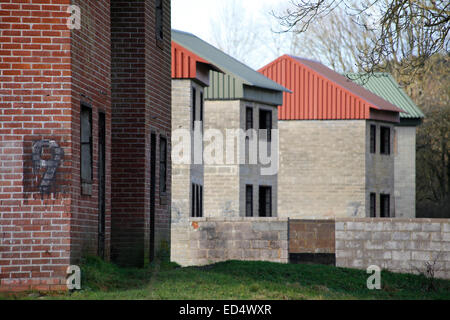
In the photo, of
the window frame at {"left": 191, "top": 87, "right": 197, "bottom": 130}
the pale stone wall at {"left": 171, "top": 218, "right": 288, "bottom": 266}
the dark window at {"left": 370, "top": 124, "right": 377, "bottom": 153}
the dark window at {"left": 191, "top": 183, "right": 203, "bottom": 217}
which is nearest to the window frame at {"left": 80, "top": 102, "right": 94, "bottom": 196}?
the pale stone wall at {"left": 171, "top": 218, "right": 288, "bottom": 266}

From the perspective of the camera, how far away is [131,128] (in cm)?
1747

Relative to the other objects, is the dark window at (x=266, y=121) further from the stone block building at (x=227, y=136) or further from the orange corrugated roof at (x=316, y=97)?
the orange corrugated roof at (x=316, y=97)

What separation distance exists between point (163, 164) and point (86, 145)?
5.21 meters

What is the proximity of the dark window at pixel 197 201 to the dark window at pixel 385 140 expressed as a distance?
13721 mm

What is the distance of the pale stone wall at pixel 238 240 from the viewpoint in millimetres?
20734

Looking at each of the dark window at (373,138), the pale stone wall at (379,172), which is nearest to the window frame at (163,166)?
Answer: the pale stone wall at (379,172)

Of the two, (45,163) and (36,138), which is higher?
(36,138)

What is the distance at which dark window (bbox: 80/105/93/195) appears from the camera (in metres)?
14.2

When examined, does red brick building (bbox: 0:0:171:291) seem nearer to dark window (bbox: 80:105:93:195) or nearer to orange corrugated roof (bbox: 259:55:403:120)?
dark window (bbox: 80:105:93:195)

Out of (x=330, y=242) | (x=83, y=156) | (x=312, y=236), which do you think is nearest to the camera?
(x=83, y=156)

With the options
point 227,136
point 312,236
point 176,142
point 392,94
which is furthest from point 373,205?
point 312,236

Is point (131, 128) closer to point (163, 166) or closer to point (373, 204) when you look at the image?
point (163, 166)
